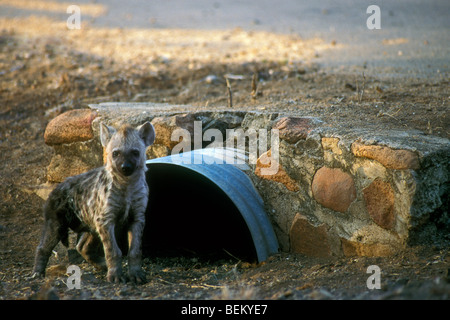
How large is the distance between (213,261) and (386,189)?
1609 mm

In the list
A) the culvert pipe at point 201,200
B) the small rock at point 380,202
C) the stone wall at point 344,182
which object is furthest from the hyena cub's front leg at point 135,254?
the small rock at point 380,202

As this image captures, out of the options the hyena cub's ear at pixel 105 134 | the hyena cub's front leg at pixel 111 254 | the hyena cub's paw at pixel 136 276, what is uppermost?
the hyena cub's ear at pixel 105 134

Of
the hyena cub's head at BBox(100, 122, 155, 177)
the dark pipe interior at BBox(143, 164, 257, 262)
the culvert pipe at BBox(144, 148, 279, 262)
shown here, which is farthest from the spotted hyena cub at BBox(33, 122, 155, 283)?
the dark pipe interior at BBox(143, 164, 257, 262)

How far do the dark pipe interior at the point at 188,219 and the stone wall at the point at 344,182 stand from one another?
328 millimetres

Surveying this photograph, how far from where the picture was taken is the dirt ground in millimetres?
3369

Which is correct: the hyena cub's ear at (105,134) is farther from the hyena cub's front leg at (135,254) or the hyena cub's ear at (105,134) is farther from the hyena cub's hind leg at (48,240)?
the hyena cub's hind leg at (48,240)

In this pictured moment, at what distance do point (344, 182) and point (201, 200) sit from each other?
5.10ft

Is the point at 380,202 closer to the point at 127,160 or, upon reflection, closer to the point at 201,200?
the point at 127,160

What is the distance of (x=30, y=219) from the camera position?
17.7ft

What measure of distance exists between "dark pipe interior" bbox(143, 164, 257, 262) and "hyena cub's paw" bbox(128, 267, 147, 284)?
3.40 feet

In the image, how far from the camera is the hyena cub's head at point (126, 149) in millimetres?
3779

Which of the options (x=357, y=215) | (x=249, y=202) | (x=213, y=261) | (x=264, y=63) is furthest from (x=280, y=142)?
(x=264, y=63)

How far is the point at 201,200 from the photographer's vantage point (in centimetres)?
502

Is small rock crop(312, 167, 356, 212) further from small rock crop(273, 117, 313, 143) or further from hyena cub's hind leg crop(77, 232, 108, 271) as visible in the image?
hyena cub's hind leg crop(77, 232, 108, 271)
